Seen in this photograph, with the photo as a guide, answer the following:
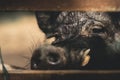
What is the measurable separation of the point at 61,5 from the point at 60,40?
0.55m

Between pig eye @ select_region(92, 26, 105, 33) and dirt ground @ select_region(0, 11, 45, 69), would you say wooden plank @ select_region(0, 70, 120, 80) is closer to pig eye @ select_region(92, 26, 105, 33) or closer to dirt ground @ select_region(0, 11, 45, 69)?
dirt ground @ select_region(0, 11, 45, 69)

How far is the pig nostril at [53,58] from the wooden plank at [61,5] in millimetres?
714

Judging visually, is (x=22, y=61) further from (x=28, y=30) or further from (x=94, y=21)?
(x=94, y=21)

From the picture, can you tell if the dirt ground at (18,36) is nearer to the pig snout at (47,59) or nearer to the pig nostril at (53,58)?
the pig snout at (47,59)

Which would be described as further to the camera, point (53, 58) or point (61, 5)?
point (61, 5)

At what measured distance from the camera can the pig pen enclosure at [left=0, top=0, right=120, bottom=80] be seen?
17.8 feet

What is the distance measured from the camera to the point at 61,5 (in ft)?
18.2

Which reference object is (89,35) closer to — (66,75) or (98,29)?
(98,29)

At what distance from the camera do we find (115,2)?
5535mm

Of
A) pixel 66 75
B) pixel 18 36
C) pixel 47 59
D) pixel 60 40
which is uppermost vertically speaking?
pixel 18 36

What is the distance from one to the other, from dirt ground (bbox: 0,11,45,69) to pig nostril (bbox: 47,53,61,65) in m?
0.25

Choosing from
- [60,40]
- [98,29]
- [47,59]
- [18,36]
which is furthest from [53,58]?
[98,29]

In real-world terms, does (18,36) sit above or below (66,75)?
above

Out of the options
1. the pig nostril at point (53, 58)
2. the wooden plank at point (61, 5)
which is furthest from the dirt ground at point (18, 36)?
the pig nostril at point (53, 58)
